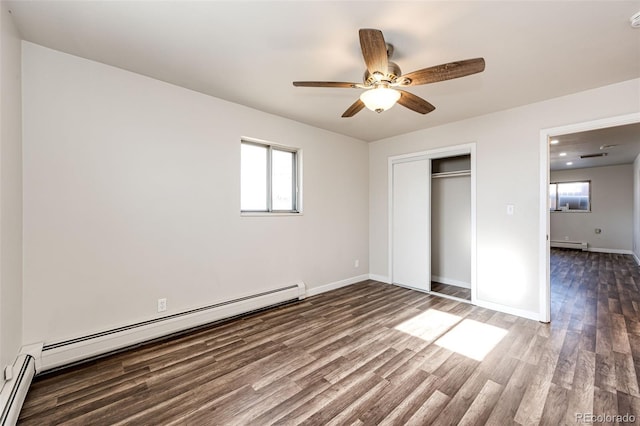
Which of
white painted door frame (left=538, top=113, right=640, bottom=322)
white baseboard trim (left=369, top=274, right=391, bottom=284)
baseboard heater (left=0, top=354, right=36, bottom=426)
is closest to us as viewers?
baseboard heater (left=0, top=354, right=36, bottom=426)

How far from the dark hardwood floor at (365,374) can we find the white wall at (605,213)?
6.33 metres

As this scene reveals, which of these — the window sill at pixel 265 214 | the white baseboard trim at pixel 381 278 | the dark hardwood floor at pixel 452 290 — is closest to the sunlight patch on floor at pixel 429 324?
the dark hardwood floor at pixel 452 290

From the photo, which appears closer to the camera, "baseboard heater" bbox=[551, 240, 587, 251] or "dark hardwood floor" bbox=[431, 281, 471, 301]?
"dark hardwood floor" bbox=[431, 281, 471, 301]

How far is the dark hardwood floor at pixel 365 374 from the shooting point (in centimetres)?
170

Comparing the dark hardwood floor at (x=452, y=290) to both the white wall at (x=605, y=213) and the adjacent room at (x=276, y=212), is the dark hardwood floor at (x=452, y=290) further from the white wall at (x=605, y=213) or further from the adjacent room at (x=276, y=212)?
the white wall at (x=605, y=213)

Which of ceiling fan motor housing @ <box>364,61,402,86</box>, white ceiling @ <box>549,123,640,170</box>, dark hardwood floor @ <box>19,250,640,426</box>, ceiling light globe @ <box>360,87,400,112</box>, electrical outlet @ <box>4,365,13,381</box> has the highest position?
white ceiling @ <box>549,123,640,170</box>

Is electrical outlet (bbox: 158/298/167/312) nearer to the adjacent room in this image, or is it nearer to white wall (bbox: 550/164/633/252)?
the adjacent room

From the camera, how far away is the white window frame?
349cm

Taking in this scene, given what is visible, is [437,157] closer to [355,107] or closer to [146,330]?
[355,107]

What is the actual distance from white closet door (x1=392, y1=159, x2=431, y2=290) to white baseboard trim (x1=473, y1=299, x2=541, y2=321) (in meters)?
0.78

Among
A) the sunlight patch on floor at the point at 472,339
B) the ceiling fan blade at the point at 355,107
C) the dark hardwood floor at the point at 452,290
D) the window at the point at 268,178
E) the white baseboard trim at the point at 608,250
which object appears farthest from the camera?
the white baseboard trim at the point at 608,250

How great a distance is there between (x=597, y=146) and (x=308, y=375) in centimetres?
703

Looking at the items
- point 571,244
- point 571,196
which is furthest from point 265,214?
point 571,196

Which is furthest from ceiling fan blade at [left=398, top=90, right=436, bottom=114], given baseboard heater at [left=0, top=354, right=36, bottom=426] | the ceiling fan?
baseboard heater at [left=0, top=354, right=36, bottom=426]
